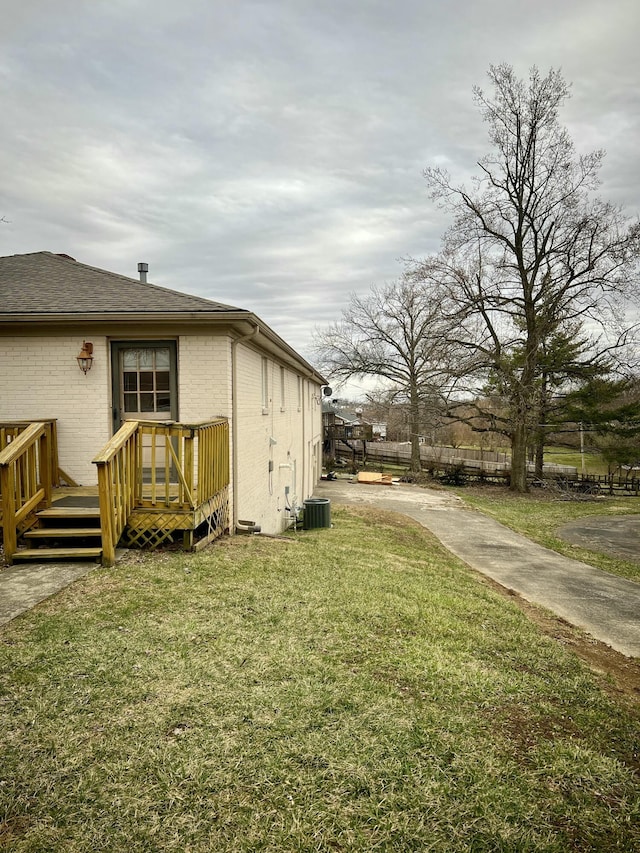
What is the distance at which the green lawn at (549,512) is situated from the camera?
1113 centimetres

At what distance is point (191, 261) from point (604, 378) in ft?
68.0

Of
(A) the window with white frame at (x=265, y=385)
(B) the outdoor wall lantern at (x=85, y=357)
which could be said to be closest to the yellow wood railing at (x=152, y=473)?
(B) the outdoor wall lantern at (x=85, y=357)

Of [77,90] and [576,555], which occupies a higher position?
[77,90]

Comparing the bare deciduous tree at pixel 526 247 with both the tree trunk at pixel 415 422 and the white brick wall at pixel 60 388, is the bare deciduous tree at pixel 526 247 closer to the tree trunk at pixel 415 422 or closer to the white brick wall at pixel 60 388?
the tree trunk at pixel 415 422

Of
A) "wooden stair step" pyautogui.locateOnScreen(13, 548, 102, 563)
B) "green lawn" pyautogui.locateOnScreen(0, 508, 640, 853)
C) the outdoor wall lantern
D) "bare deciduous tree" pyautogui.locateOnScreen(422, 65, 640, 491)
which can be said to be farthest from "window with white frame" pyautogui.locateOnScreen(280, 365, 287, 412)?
"bare deciduous tree" pyautogui.locateOnScreen(422, 65, 640, 491)

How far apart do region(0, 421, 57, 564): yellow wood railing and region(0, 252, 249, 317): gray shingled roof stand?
1971 millimetres

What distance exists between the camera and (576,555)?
11539 millimetres

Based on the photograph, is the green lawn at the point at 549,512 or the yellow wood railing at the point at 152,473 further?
the green lawn at the point at 549,512

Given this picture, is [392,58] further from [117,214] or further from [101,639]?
[101,639]

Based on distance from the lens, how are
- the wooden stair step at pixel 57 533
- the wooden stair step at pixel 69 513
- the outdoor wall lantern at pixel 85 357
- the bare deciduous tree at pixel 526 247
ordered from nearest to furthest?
the wooden stair step at pixel 57 533
the wooden stair step at pixel 69 513
the outdoor wall lantern at pixel 85 357
the bare deciduous tree at pixel 526 247

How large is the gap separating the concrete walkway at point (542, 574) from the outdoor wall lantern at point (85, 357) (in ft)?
25.1

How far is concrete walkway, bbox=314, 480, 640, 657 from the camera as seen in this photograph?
662 centimetres

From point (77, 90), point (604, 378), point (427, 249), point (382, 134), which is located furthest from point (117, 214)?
point (604, 378)

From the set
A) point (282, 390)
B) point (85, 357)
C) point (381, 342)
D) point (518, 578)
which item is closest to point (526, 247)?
point (381, 342)
